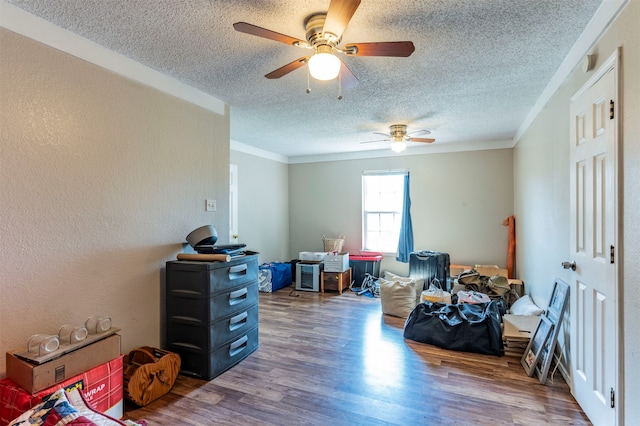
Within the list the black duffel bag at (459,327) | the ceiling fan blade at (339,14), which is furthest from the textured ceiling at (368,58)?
the black duffel bag at (459,327)

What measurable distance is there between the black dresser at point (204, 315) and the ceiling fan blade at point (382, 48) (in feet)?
5.80

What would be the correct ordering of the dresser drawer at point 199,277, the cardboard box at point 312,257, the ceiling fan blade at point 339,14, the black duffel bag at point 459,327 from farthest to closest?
1. the cardboard box at point 312,257
2. the black duffel bag at point 459,327
3. the dresser drawer at point 199,277
4. the ceiling fan blade at point 339,14

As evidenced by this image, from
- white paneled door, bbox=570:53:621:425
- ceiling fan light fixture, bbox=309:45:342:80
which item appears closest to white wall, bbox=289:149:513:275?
white paneled door, bbox=570:53:621:425

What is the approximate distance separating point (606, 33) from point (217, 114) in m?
2.94

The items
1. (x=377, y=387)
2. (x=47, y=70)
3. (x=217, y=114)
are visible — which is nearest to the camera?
(x=47, y=70)

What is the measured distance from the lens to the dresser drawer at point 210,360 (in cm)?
242

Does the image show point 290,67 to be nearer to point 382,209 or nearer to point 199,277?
point 199,277

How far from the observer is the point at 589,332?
1.93 m

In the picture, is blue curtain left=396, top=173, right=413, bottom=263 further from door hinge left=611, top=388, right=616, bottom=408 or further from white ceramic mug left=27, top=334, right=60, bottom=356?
white ceramic mug left=27, top=334, right=60, bottom=356

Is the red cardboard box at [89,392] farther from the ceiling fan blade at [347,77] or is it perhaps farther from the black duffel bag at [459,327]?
the black duffel bag at [459,327]

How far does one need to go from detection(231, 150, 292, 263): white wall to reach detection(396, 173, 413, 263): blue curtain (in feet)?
7.47

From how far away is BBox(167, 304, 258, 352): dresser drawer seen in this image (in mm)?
2416

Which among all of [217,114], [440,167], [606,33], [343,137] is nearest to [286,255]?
[343,137]

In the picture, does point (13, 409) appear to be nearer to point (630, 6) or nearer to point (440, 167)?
point (630, 6)
